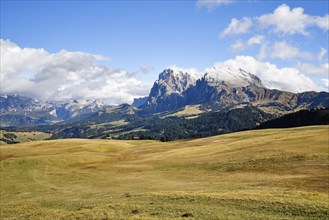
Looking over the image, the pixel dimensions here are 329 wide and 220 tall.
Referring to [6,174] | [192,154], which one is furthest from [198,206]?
[192,154]

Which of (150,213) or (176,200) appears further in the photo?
(176,200)

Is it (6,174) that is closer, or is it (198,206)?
(198,206)

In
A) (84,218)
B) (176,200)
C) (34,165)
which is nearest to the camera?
(84,218)

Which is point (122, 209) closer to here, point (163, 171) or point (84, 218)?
point (84, 218)

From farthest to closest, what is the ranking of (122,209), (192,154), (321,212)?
(192,154) → (122,209) → (321,212)

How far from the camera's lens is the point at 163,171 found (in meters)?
73.4

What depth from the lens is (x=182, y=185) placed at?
5462 centimetres

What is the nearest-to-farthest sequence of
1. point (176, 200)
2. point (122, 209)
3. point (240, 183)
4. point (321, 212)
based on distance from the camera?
1. point (321, 212)
2. point (122, 209)
3. point (176, 200)
4. point (240, 183)

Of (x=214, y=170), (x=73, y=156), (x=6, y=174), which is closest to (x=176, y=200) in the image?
(x=214, y=170)

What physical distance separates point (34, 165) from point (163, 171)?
32.0 m

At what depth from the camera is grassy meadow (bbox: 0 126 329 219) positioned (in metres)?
33.6

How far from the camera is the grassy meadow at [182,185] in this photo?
110 feet

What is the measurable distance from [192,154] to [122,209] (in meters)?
60.5

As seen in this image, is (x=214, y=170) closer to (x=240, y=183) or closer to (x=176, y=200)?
(x=240, y=183)
